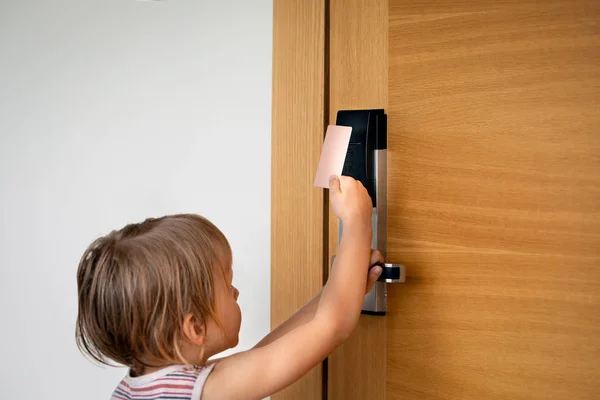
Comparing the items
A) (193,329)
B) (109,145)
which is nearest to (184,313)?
(193,329)

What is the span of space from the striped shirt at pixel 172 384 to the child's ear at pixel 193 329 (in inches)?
1.6

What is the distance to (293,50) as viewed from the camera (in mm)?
1106

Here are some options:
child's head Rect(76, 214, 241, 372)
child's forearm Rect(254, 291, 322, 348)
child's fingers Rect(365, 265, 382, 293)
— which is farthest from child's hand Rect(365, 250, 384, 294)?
child's head Rect(76, 214, 241, 372)

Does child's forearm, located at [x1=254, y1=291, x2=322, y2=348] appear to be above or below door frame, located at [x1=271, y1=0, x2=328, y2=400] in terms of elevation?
below

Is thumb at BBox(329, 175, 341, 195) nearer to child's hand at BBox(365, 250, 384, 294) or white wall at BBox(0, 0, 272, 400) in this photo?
child's hand at BBox(365, 250, 384, 294)

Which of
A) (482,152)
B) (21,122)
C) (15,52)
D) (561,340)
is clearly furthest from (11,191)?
(561,340)

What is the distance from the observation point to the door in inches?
35.7

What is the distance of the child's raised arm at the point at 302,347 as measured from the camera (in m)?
0.84

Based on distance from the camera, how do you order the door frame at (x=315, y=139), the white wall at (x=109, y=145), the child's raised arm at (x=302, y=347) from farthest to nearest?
the white wall at (x=109, y=145), the door frame at (x=315, y=139), the child's raised arm at (x=302, y=347)

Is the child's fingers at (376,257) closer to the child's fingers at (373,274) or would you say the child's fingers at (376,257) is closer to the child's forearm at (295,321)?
the child's fingers at (373,274)

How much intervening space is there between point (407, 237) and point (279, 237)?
0.24 meters

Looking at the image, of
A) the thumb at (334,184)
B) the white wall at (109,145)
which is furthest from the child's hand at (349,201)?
the white wall at (109,145)

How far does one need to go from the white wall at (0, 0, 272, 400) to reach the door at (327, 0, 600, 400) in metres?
0.20

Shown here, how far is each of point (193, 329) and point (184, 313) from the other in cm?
3
